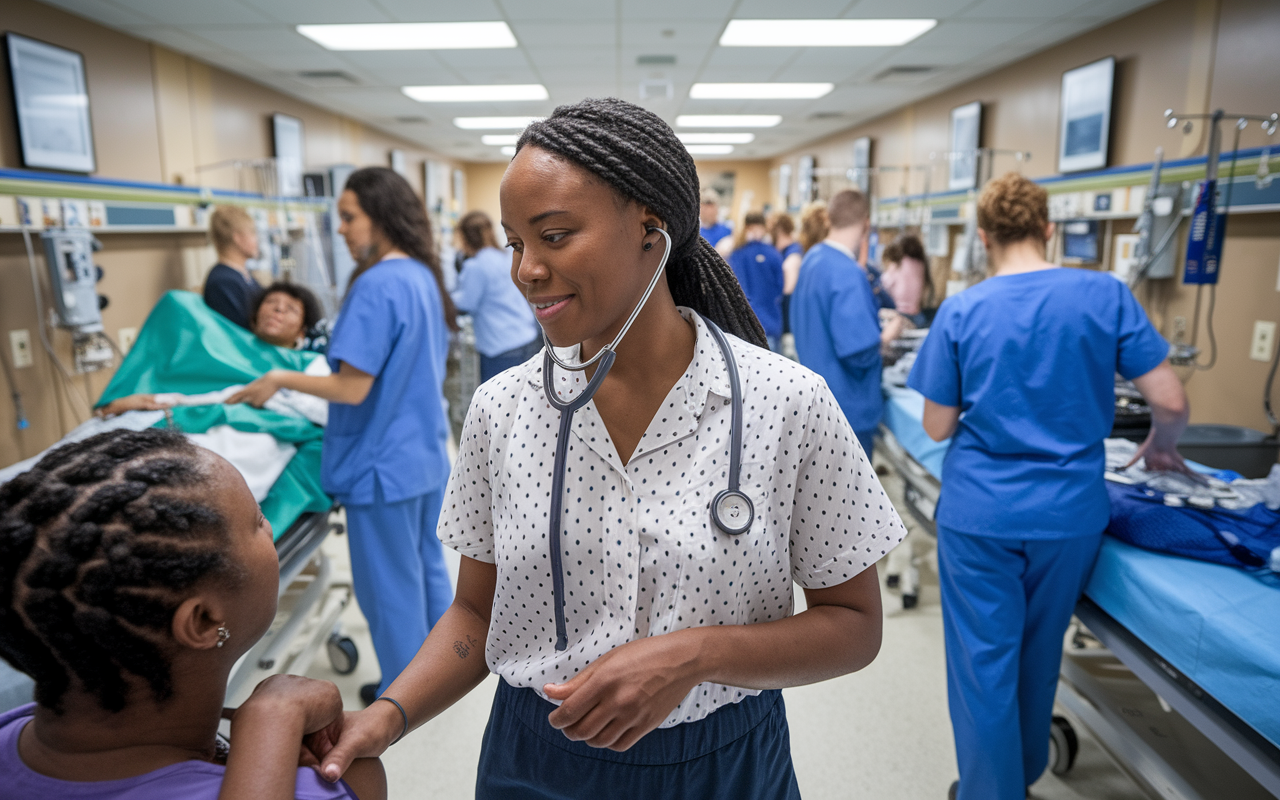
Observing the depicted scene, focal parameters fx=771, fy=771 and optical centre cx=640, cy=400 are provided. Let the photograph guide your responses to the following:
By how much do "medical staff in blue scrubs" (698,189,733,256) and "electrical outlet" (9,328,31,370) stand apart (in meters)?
4.18

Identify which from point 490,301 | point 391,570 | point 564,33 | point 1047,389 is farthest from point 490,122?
point 1047,389

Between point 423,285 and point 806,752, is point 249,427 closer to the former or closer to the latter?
point 423,285

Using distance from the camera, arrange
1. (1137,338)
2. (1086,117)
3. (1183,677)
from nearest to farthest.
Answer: (1183,677)
(1137,338)
(1086,117)

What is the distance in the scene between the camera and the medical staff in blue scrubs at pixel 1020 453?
1.73m

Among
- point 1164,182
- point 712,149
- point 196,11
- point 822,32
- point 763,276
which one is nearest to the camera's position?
point 1164,182

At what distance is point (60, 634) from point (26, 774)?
0.13 meters

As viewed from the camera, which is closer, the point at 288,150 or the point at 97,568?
the point at 97,568

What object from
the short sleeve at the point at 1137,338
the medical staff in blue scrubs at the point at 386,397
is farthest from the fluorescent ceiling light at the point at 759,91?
the short sleeve at the point at 1137,338

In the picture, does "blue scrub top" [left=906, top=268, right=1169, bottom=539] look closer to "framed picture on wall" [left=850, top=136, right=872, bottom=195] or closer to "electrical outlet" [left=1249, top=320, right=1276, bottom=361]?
"electrical outlet" [left=1249, top=320, right=1276, bottom=361]

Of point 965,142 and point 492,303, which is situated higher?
point 965,142

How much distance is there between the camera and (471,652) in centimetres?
94

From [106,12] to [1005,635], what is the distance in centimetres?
495

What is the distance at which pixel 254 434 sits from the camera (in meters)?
2.28

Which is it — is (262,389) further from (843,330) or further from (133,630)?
(843,330)
